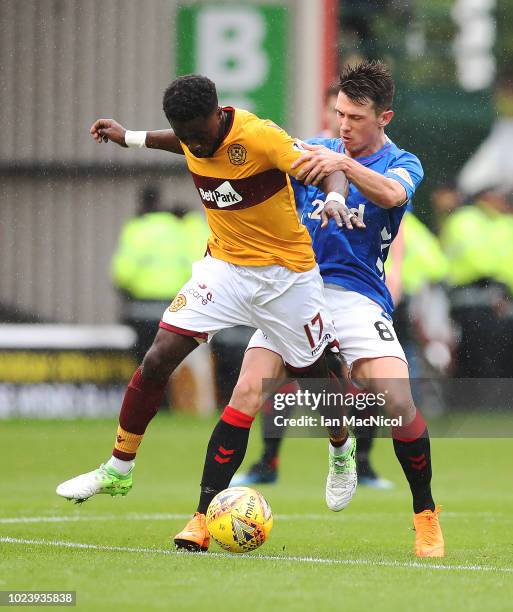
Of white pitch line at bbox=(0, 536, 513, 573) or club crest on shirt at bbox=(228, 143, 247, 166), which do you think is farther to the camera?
club crest on shirt at bbox=(228, 143, 247, 166)

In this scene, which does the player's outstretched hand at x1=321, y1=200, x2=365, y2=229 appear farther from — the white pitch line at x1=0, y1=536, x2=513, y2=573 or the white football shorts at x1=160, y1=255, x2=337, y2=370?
the white pitch line at x1=0, y1=536, x2=513, y2=573

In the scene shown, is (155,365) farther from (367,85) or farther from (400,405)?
(367,85)

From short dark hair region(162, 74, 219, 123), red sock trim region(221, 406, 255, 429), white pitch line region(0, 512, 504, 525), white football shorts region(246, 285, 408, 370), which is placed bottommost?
white pitch line region(0, 512, 504, 525)

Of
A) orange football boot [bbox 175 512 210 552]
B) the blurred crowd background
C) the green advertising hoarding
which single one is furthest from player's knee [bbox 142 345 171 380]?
the green advertising hoarding

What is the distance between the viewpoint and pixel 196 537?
22.3 ft

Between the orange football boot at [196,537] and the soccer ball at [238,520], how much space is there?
0.18m

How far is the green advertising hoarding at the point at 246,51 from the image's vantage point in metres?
17.5

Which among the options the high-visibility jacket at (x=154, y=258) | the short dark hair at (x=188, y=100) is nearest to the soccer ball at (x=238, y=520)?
the short dark hair at (x=188, y=100)

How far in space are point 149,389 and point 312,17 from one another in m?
11.1

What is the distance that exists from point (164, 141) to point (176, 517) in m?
2.27

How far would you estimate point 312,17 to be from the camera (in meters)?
17.6

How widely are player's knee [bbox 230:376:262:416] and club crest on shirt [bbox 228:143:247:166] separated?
3.27 ft

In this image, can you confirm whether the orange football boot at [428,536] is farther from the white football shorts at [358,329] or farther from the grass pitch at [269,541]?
the white football shorts at [358,329]

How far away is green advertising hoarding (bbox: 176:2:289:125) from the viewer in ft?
57.5
